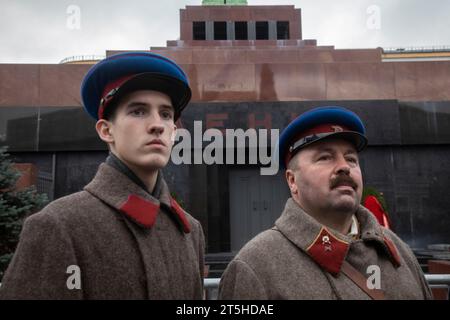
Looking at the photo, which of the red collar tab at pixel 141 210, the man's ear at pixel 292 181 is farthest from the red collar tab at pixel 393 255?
the red collar tab at pixel 141 210

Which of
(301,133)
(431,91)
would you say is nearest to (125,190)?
(301,133)

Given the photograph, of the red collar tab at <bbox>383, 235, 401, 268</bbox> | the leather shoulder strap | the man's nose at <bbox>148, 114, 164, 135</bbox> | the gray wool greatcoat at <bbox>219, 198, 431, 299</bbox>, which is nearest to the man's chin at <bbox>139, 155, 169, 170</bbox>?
the man's nose at <bbox>148, 114, 164, 135</bbox>

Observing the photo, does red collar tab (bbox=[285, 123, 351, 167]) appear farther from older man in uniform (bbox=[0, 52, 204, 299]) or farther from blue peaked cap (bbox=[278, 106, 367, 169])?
older man in uniform (bbox=[0, 52, 204, 299])

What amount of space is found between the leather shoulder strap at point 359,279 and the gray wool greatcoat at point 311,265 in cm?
2

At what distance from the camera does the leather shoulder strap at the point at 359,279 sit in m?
1.77

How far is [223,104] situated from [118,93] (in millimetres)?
8924

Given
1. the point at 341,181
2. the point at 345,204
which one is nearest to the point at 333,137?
the point at 341,181

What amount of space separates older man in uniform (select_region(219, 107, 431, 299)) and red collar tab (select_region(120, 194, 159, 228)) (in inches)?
17.7

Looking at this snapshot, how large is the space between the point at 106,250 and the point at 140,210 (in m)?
0.22

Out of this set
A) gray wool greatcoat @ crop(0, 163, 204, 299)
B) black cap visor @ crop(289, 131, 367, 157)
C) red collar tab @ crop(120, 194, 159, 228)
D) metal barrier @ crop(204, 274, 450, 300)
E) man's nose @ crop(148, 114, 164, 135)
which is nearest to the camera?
gray wool greatcoat @ crop(0, 163, 204, 299)

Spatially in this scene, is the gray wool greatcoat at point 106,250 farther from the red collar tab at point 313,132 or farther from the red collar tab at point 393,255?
the red collar tab at point 393,255

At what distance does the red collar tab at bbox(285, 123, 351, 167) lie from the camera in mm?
2074

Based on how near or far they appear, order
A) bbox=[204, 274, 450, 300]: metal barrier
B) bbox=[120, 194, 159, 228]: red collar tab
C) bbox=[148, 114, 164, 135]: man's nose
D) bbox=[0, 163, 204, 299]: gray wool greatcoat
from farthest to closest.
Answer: bbox=[204, 274, 450, 300]: metal barrier, bbox=[148, 114, 164, 135]: man's nose, bbox=[120, 194, 159, 228]: red collar tab, bbox=[0, 163, 204, 299]: gray wool greatcoat
